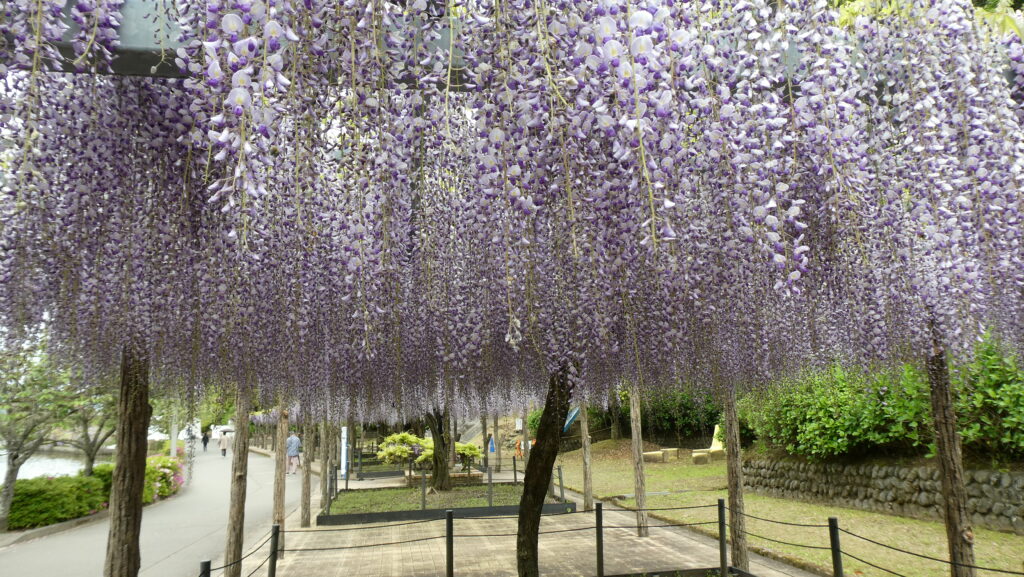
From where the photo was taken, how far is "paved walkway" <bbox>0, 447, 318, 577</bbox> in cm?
697

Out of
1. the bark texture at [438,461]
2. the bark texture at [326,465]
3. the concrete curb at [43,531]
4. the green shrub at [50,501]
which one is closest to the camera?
the concrete curb at [43,531]

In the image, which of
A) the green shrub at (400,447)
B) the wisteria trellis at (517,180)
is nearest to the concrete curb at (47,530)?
the green shrub at (400,447)

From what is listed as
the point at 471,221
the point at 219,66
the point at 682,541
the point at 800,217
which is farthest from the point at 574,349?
the point at 682,541

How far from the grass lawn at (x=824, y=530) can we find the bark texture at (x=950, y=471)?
176 centimetres

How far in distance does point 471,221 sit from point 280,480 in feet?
17.9

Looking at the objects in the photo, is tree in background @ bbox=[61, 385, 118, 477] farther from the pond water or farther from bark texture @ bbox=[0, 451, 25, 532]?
the pond water

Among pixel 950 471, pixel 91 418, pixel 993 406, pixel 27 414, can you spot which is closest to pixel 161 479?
pixel 91 418

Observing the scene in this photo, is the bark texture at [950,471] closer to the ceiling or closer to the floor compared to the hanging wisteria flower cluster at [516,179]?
closer to the floor

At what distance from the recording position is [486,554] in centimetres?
702

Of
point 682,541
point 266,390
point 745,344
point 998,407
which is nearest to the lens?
point 745,344

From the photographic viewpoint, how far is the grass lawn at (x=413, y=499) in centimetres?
1052

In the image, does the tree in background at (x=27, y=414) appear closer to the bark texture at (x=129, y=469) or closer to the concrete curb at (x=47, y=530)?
the concrete curb at (x=47, y=530)

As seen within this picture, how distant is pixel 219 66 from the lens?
64.1 inches

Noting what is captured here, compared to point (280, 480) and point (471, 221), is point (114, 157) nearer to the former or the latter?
point (471, 221)
